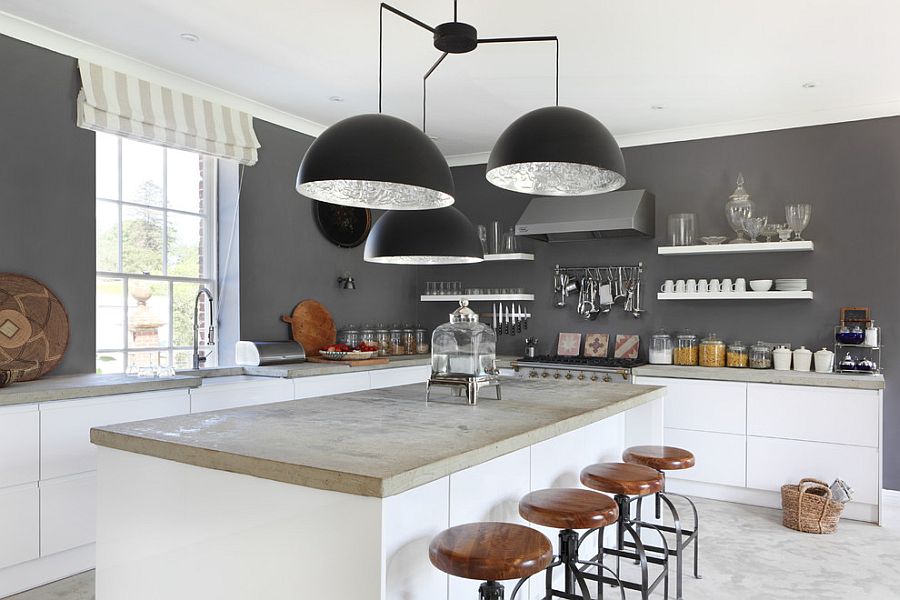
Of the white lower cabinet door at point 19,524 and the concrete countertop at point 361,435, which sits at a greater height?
the concrete countertop at point 361,435

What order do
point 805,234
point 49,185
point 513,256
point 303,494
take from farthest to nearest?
point 513,256
point 805,234
point 49,185
point 303,494

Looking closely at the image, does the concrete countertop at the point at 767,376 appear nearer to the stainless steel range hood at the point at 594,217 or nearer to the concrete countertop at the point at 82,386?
the stainless steel range hood at the point at 594,217

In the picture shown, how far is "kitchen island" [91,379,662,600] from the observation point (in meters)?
1.69

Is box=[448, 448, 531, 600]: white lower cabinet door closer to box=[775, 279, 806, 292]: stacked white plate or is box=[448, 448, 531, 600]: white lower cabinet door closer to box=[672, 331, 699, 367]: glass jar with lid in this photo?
box=[672, 331, 699, 367]: glass jar with lid

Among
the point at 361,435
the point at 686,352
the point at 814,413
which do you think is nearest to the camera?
the point at 361,435

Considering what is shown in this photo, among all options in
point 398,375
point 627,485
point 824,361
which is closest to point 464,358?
point 627,485

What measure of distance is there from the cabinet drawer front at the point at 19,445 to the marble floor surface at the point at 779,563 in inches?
21.4

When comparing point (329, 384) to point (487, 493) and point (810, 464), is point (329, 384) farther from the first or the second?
point (810, 464)

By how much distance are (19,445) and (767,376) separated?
436cm

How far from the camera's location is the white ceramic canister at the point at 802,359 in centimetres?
470

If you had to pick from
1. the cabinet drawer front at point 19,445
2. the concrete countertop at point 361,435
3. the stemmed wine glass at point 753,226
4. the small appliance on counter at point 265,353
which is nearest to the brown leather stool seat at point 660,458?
the concrete countertop at point 361,435

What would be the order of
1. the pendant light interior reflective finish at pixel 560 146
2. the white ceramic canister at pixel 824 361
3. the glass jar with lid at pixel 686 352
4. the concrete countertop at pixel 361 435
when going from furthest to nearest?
the glass jar with lid at pixel 686 352, the white ceramic canister at pixel 824 361, the pendant light interior reflective finish at pixel 560 146, the concrete countertop at pixel 361 435

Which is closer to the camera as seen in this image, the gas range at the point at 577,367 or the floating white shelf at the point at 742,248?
the floating white shelf at the point at 742,248

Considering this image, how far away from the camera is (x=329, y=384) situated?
4.58 metres
